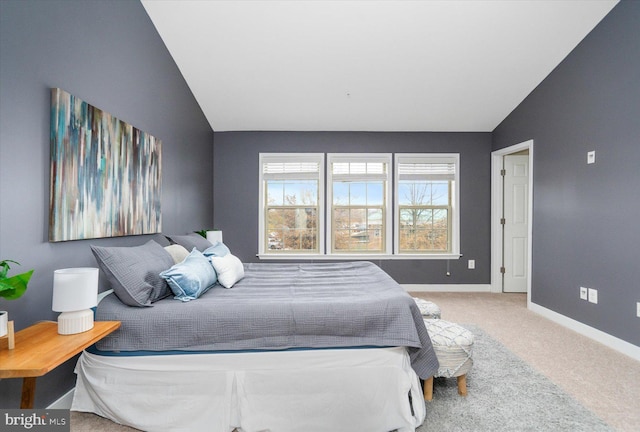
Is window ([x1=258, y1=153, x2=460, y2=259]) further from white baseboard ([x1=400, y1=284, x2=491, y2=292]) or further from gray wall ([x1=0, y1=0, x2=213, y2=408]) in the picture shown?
gray wall ([x1=0, y1=0, x2=213, y2=408])

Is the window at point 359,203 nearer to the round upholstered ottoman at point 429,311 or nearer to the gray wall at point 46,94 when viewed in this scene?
the round upholstered ottoman at point 429,311

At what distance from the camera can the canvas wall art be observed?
76.4 inches

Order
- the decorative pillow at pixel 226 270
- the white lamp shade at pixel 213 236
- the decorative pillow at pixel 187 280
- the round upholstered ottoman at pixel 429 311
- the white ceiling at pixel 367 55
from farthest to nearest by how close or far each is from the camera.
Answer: the white lamp shade at pixel 213 236, the white ceiling at pixel 367 55, the round upholstered ottoman at pixel 429 311, the decorative pillow at pixel 226 270, the decorative pillow at pixel 187 280

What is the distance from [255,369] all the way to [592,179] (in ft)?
11.9

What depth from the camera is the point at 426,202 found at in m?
5.17

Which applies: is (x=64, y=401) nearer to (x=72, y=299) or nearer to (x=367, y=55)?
(x=72, y=299)

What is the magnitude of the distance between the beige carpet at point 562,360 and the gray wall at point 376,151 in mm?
707

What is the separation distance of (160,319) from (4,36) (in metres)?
1.62

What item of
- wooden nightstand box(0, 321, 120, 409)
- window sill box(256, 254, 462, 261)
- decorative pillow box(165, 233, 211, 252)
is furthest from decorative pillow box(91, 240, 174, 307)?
window sill box(256, 254, 462, 261)

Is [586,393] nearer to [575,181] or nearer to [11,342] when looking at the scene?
[575,181]

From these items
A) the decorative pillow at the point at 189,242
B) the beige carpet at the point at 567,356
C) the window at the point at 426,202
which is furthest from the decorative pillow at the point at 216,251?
the window at the point at 426,202

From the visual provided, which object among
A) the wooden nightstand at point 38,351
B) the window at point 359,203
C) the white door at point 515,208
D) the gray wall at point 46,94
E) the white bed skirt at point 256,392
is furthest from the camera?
the window at point 359,203

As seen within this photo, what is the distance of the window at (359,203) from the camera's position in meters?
5.13

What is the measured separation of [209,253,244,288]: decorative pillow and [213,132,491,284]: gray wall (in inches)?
97.5
